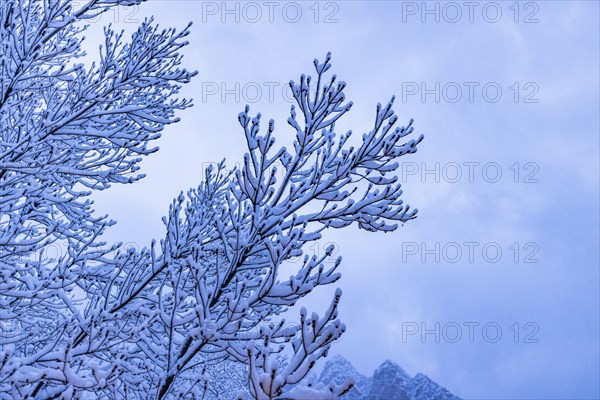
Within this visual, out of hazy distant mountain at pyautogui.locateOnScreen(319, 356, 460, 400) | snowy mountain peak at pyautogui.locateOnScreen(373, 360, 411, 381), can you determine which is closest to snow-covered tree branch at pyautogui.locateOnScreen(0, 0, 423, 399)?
hazy distant mountain at pyautogui.locateOnScreen(319, 356, 460, 400)

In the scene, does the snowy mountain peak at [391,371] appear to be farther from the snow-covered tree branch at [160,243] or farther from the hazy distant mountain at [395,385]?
the snow-covered tree branch at [160,243]

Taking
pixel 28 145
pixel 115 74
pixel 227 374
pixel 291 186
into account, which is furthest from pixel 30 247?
pixel 227 374

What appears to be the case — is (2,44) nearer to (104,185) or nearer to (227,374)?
(104,185)

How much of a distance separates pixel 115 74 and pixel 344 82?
2.06 meters

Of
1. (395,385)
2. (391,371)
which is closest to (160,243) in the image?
(395,385)

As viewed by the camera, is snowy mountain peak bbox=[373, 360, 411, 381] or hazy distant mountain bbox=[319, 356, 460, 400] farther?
snowy mountain peak bbox=[373, 360, 411, 381]

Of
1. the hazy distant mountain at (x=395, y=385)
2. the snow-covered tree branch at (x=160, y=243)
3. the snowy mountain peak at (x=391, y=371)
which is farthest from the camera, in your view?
the snowy mountain peak at (x=391, y=371)

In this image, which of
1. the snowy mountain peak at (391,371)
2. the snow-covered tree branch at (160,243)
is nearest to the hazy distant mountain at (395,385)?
the snowy mountain peak at (391,371)

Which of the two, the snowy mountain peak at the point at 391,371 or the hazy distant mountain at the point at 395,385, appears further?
the snowy mountain peak at the point at 391,371

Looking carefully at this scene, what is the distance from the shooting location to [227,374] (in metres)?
11.6

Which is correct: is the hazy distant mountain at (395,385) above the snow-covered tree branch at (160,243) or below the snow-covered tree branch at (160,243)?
above

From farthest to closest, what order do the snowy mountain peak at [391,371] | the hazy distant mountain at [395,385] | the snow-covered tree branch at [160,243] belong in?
1. the snowy mountain peak at [391,371]
2. the hazy distant mountain at [395,385]
3. the snow-covered tree branch at [160,243]

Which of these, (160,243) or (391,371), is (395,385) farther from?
(160,243)

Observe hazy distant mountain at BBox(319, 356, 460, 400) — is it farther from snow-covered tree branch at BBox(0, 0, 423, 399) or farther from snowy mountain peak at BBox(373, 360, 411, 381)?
snow-covered tree branch at BBox(0, 0, 423, 399)
